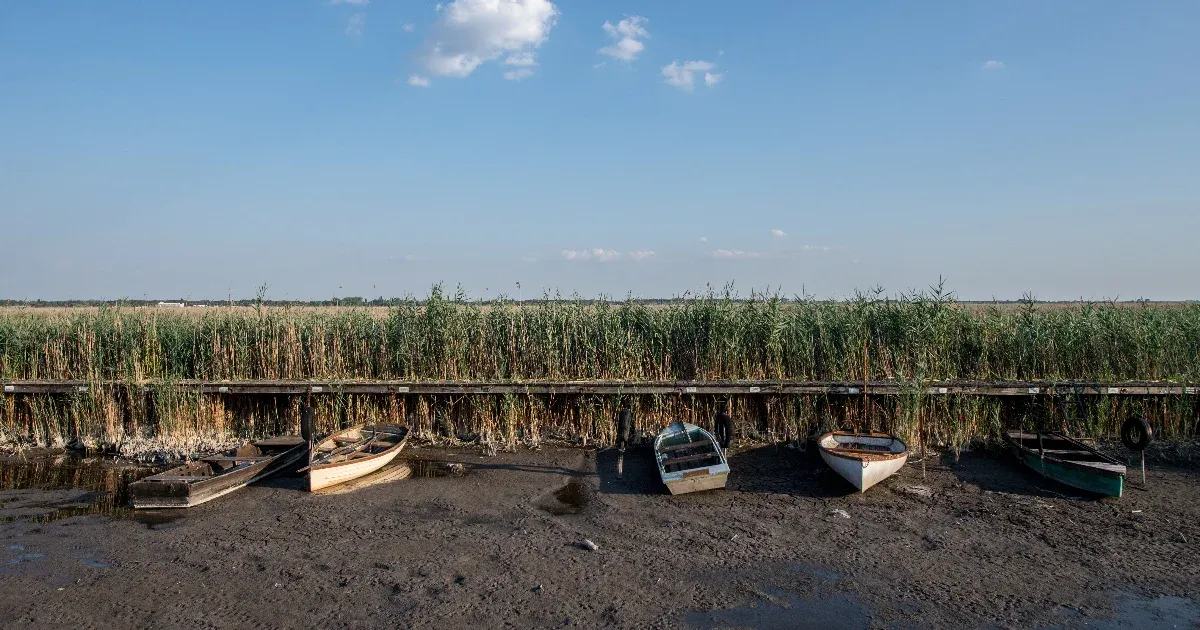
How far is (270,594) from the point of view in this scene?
7012 millimetres

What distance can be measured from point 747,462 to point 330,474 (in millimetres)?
6656

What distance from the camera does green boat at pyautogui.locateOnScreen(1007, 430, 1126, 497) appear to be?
985 cm

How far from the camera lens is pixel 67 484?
1122 centimetres

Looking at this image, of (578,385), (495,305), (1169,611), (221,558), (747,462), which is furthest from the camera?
(495,305)

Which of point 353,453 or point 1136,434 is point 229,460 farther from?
point 1136,434

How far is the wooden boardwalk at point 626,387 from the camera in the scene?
12.9 metres

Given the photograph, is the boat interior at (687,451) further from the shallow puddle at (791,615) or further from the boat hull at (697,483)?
the shallow puddle at (791,615)

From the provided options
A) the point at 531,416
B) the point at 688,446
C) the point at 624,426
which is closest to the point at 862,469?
the point at 688,446

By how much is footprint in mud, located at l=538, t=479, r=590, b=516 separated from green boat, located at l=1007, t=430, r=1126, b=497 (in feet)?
22.3

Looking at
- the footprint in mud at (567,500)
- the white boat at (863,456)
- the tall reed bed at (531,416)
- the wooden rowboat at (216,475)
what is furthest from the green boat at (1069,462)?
the wooden rowboat at (216,475)

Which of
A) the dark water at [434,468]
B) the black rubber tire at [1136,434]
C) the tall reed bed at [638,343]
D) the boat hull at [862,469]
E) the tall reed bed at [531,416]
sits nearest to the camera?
the boat hull at [862,469]

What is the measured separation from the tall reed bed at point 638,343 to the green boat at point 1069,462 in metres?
2.16

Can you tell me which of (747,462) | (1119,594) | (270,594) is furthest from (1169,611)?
(270,594)

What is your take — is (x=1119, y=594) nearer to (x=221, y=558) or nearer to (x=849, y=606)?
(x=849, y=606)
